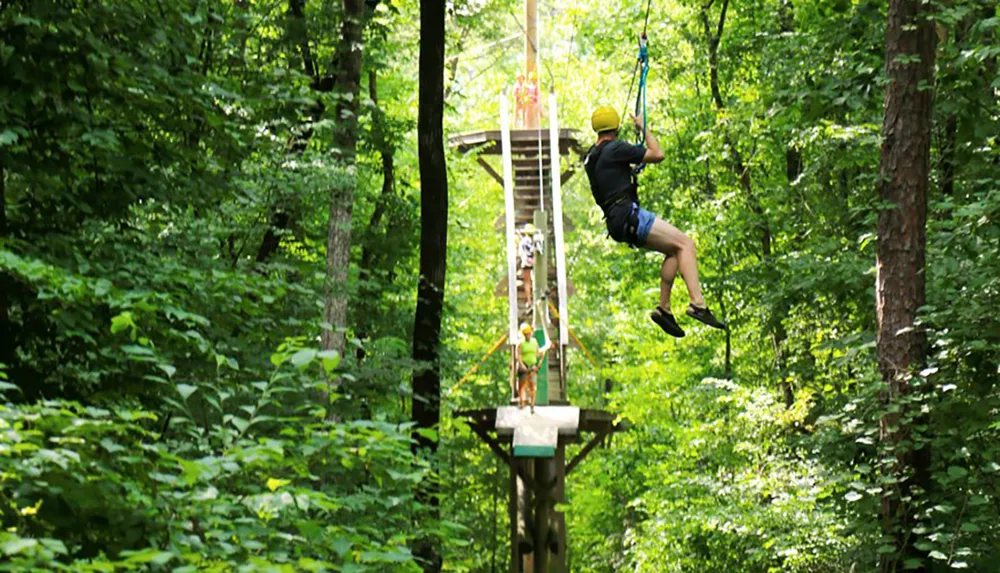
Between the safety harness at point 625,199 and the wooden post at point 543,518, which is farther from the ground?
the safety harness at point 625,199

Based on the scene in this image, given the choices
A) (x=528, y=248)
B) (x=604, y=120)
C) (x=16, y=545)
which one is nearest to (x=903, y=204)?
(x=604, y=120)

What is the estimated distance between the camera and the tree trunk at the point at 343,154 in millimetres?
13430

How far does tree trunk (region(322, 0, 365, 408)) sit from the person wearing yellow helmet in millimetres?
5442

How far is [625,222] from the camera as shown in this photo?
7.73 metres

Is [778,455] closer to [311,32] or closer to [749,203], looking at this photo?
[749,203]

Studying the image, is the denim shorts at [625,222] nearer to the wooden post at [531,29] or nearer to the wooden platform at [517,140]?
the wooden platform at [517,140]

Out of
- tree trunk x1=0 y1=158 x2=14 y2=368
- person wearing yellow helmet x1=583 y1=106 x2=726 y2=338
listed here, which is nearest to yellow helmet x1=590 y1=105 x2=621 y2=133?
person wearing yellow helmet x1=583 y1=106 x2=726 y2=338

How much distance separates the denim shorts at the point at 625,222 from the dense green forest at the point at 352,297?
6.14ft

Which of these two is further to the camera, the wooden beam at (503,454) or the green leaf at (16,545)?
the wooden beam at (503,454)

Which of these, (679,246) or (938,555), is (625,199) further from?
(938,555)

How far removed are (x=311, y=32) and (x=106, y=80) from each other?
21.0 feet

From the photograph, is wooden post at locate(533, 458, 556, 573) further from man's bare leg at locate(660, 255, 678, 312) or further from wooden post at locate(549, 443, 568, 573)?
man's bare leg at locate(660, 255, 678, 312)

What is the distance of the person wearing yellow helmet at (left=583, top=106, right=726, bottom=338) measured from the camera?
25.4ft

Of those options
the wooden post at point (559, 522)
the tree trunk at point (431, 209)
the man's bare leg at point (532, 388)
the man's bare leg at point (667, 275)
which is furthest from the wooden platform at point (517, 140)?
the man's bare leg at point (667, 275)
